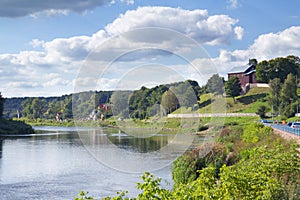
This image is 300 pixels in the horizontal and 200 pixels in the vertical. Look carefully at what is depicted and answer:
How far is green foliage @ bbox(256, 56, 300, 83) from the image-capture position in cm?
10681

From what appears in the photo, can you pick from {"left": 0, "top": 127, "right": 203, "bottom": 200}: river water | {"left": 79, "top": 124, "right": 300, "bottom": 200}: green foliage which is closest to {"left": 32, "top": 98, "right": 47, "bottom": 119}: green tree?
{"left": 0, "top": 127, "right": 203, "bottom": 200}: river water

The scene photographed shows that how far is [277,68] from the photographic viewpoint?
107500mm

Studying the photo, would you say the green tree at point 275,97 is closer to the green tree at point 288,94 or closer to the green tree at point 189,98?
the green tree at point 288,94

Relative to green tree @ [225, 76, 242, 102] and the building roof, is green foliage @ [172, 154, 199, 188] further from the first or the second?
the building roof

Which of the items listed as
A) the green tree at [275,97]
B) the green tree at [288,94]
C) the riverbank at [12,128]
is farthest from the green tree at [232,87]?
the riverbank at [12,128]

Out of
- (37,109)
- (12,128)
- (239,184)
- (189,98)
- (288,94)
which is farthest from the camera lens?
(37,109)

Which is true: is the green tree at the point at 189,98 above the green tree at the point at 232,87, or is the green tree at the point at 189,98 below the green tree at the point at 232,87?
below

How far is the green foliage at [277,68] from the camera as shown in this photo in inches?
4205

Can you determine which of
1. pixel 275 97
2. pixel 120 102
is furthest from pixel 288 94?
pixel 120 102

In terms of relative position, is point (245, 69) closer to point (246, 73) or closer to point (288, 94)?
point (246, 73)

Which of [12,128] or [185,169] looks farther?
[12,128]

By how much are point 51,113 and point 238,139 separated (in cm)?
11808

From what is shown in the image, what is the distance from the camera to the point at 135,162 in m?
35.7

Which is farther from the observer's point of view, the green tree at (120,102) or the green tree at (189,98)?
the green tree at (189,98)
